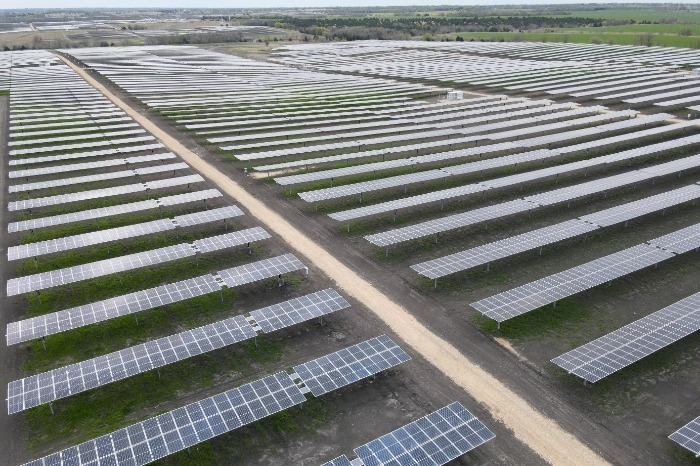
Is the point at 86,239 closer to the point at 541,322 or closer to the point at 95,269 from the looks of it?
the point at 95,269

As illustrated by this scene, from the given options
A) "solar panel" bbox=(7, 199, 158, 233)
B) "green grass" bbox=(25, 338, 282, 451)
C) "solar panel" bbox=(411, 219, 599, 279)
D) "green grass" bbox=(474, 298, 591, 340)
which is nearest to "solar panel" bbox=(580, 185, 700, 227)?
"solar panel" bbox=(411, 219, 599, 279)

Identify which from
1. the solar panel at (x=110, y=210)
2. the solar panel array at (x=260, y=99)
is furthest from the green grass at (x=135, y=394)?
the solar panel array at (x=260, y=99)

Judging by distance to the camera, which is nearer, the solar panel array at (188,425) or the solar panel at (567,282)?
the solar panel array at (188,425)

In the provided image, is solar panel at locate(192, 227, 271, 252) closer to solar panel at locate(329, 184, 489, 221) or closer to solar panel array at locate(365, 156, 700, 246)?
solar panel at locate(329, 184, 489, 221)

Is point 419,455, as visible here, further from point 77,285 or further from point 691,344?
point 77,285

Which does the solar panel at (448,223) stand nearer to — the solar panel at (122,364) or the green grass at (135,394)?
the green grass at (135,394)

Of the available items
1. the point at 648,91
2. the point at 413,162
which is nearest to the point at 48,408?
the point at 413,162

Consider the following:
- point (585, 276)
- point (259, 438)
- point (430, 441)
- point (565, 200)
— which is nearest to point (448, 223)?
point (585, 276)

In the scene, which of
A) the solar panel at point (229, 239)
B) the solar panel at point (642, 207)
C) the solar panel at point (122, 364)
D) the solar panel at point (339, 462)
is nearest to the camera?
the solar panel at point (339, 462)
